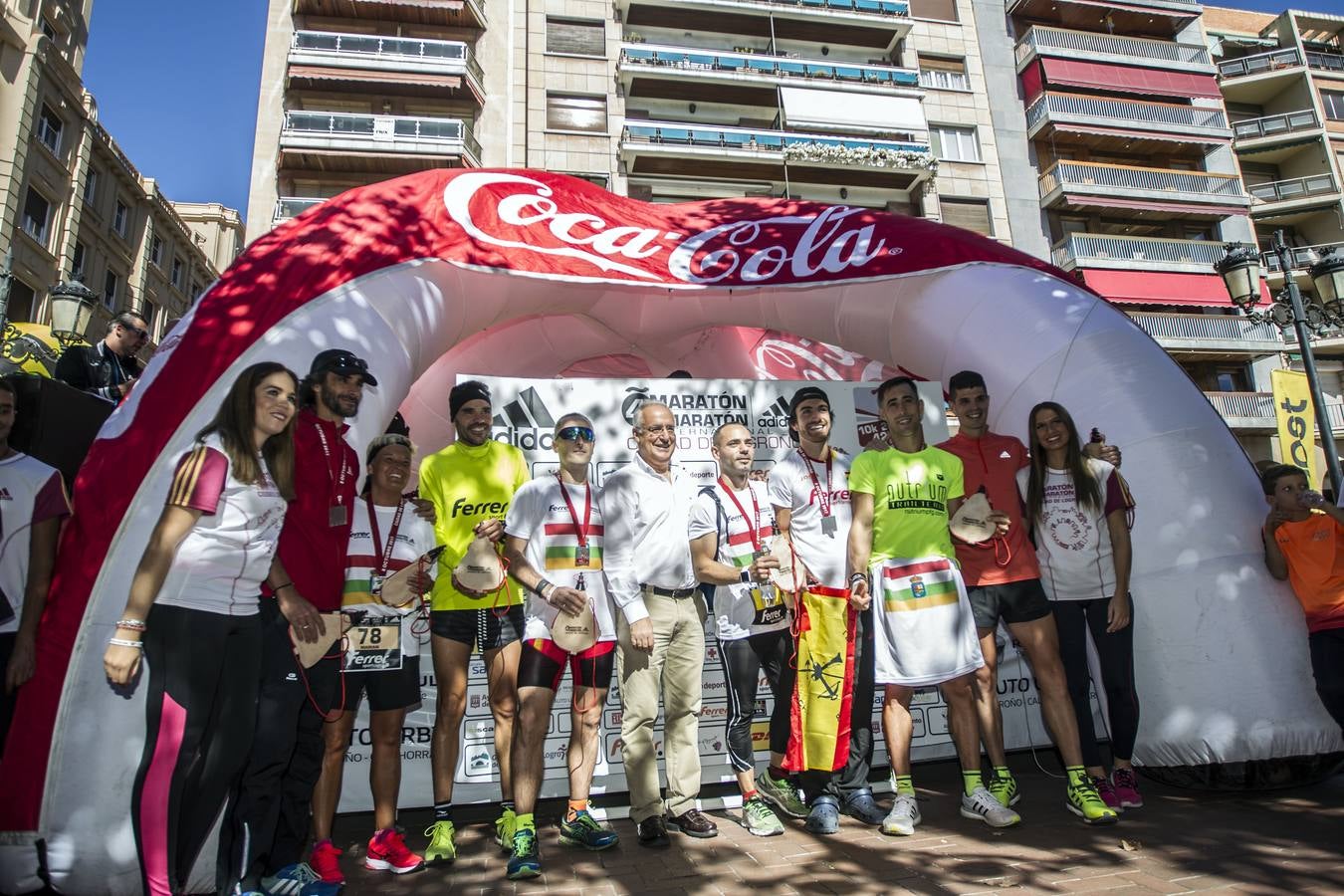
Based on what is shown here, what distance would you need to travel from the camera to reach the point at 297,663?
3021 mm

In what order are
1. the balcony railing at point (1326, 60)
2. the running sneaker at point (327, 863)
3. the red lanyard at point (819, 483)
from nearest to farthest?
the running sneaker at point (327, 863)
the red lanyard at point (819, 483)
the balcony railing at point (1326, 60)

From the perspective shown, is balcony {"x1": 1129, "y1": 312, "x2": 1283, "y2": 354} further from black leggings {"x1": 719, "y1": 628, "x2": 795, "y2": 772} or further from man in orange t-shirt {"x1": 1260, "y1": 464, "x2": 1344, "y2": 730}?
black leggings {"x1": 719, "y1": 628, "x2": 795, "y2": 772}

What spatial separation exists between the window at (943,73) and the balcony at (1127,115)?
8.60 ft

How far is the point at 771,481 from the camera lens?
13.9ft

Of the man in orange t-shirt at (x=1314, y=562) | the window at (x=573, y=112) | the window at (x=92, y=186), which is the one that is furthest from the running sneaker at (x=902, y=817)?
the window at (x=92, y=186)

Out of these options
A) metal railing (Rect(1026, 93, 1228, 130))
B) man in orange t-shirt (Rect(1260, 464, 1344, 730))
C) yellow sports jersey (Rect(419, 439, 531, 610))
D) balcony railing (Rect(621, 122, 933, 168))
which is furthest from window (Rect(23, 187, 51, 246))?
metal railing (Rect(1026, 93, 1228, 130))

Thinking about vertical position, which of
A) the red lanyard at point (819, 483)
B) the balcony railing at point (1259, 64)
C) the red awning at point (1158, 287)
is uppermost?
the balcony railing at point (1259, 64)

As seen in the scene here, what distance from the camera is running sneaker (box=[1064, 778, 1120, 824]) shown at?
364cm

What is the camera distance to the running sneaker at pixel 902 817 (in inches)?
141

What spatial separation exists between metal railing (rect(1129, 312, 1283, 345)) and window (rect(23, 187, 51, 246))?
34166 mm

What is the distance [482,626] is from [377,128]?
22.1 m

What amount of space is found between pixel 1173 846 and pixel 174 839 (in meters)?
3.95

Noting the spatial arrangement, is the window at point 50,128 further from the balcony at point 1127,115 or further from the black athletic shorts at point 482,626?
the balcony at point 1127,115

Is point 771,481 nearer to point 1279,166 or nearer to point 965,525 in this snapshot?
point 965,525
